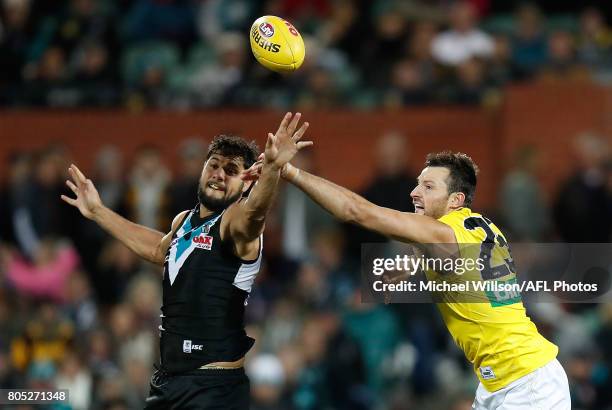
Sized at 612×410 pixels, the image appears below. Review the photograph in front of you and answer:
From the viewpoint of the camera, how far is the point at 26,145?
1653cm

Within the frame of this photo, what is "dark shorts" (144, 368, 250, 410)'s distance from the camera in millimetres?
8219

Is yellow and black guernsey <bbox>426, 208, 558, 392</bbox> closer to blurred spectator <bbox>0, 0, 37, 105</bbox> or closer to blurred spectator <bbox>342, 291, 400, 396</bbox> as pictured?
blurred spectator <bbox>342, 291, 400, 396</bbox>

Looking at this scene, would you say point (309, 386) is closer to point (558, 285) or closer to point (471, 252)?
point (558, 285)

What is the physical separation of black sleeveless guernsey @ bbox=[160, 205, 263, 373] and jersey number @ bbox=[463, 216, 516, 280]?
1479mm

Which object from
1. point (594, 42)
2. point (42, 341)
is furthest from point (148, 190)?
point (594, 42)

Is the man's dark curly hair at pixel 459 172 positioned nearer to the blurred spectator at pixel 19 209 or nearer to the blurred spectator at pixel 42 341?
the blurred spectator at pixel 42 341

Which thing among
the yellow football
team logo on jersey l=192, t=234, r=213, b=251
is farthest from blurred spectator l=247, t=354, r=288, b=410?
the yellow football

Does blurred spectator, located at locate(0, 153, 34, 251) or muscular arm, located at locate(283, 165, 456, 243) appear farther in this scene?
blurred spectator, located at locate(0, 153, 34, 251)

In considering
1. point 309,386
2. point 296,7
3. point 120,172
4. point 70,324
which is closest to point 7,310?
point 70,324

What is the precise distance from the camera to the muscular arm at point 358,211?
7.74 metres

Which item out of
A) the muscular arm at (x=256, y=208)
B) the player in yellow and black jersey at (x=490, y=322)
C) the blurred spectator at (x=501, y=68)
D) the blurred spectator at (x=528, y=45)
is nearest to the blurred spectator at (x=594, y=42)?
the blurred spectator at (x=528, y=45)

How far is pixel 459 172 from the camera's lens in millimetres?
8438

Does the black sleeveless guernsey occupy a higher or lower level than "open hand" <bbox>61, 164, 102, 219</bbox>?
lower

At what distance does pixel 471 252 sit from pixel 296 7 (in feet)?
31.4
